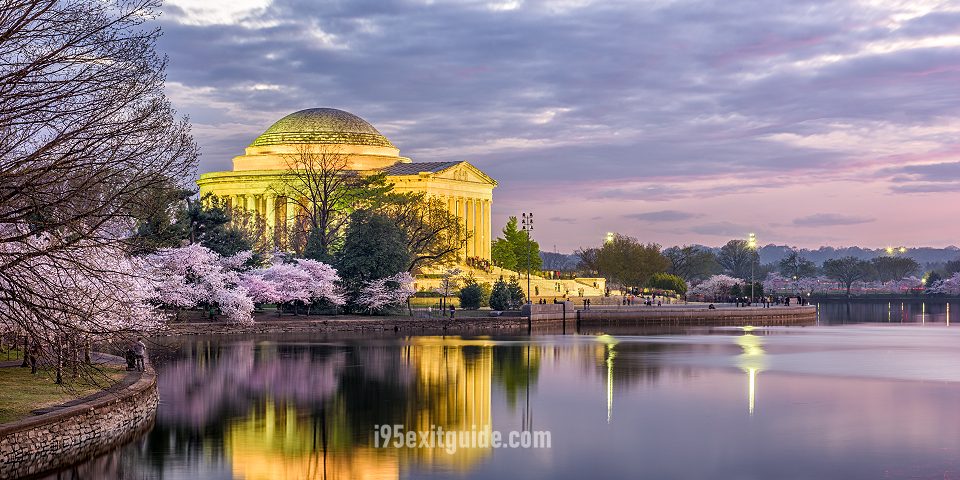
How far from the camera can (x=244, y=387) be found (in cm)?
4947

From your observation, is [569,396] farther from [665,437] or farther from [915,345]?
[915,345]

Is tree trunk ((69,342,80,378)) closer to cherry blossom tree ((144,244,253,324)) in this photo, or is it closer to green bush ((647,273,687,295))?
cherry blossom tree ((144,244,253,324))

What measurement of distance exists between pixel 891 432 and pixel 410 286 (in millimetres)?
57307

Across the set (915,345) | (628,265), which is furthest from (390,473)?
(628,265)

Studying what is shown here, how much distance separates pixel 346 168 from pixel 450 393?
93.3m

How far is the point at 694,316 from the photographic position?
11569 centimetres

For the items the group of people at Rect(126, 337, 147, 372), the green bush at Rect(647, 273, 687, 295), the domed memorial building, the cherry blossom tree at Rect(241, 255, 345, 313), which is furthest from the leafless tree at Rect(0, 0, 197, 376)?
the green bush at Rect(647, 273, 687, 295)

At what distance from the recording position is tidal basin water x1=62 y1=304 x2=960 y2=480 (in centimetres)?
3291

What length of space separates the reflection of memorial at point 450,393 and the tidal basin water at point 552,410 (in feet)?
0.41

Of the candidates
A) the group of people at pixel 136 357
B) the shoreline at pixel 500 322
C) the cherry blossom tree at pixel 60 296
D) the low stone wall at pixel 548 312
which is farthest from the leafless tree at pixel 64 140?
the low stone wall at pixel 548 312

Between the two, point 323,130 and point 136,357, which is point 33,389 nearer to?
point 136,357

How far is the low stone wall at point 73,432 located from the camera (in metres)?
28.9

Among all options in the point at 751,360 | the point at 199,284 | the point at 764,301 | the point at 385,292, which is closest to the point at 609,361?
the point at 751,360

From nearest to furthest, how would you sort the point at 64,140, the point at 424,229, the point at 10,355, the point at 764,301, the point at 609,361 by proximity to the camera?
the point at 64,140 → the point at 10,355 → the point at 609,361 → the point at 424,229 → the point at 764,301
